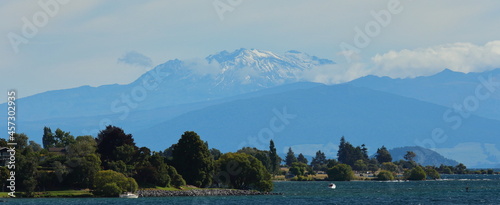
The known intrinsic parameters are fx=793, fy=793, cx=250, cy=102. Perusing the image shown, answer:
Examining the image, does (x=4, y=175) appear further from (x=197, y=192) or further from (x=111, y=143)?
(x=197, y=192)

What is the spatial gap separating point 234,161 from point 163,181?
18.6 meters

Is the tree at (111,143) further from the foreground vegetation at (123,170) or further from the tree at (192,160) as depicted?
the tree at (192,160)

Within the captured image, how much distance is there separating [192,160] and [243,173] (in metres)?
11.4

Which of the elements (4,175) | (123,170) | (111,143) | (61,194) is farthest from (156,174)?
(4,175)

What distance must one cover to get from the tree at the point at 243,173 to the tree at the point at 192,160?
5.69 metres

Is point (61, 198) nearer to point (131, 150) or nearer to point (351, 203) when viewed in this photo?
point (131, 150)

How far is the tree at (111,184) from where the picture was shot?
132m

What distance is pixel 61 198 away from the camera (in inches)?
4909

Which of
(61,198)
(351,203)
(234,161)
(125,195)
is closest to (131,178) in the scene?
(125,195)

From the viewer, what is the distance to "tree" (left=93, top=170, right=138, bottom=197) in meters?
132

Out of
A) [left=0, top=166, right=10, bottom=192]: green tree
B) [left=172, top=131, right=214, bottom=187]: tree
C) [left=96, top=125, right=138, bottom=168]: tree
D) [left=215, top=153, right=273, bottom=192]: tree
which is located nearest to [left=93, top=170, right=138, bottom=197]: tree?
[left=0, top=166, right=10, bottom=192]: green tree

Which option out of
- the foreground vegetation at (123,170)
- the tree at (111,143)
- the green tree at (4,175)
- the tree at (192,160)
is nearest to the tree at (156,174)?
the foreground vegetation at (123,170)

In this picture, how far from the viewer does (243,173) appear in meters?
157

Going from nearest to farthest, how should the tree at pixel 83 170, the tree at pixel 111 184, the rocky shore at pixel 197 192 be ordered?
the tree at pixel 111 184
the tree at pixel 83 170
the rocky shore at pixel 197 192
